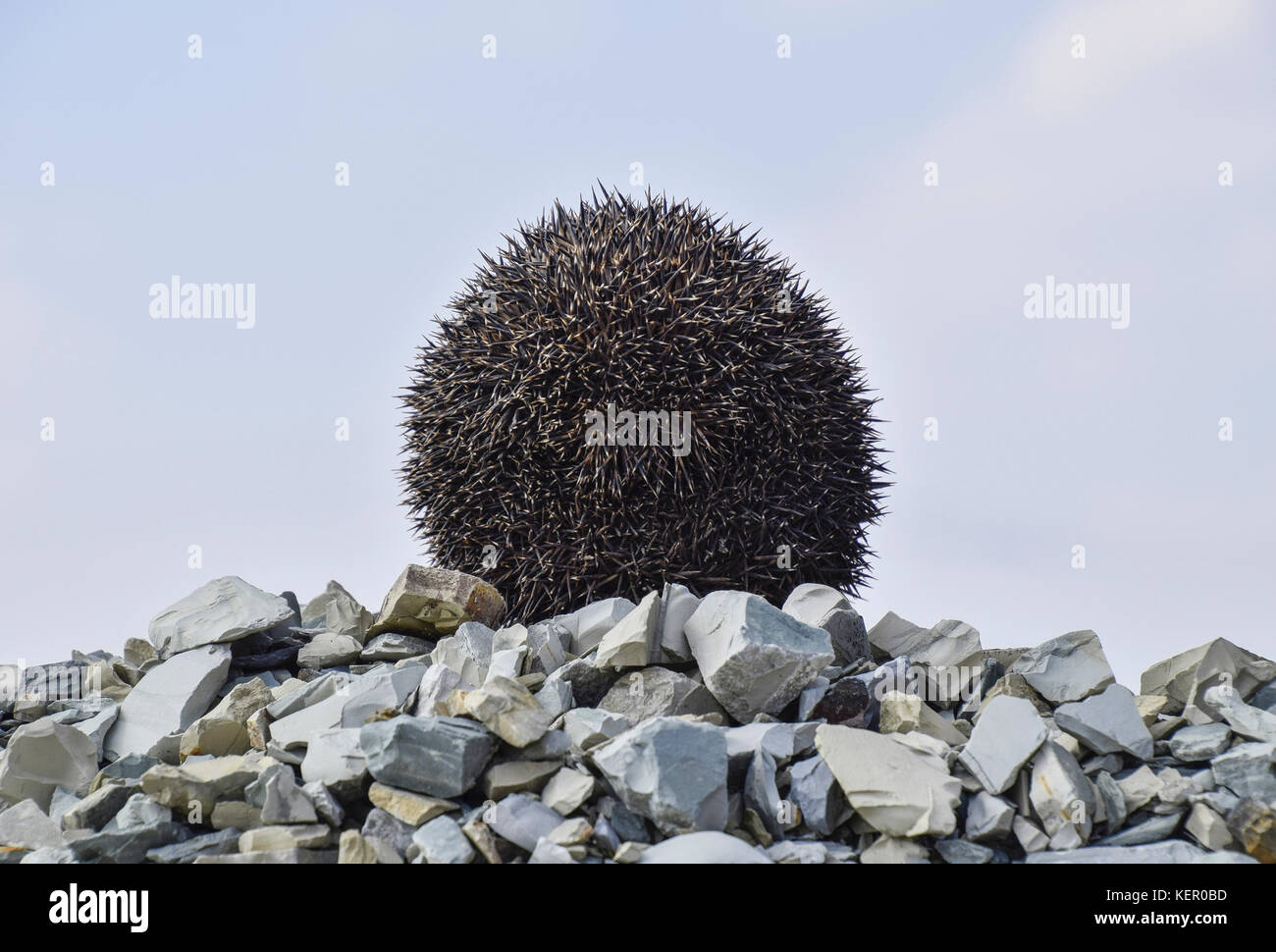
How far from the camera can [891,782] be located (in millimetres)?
3357

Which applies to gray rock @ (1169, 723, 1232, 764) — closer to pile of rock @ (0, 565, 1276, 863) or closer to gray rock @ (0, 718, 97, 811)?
pile of rock @ (0, 565, 1276, 863)

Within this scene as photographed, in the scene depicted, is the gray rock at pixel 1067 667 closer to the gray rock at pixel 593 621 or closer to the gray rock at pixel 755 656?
the gray rock at pixel 755 656

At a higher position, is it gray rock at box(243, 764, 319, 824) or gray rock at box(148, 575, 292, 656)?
gray rock at box(148, 575, 292, 656)

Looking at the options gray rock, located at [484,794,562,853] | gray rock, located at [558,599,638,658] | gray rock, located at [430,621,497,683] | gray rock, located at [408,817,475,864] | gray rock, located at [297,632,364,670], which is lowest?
gray rock, located at [408,817,475,864]

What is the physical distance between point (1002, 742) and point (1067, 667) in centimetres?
117

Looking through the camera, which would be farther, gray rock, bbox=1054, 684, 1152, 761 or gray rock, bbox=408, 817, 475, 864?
gray rock, bbox=1054, 684, 1152, 761

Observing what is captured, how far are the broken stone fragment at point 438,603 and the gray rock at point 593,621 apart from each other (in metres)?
0.64

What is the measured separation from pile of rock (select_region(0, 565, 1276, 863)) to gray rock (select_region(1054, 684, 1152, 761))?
0.04ft

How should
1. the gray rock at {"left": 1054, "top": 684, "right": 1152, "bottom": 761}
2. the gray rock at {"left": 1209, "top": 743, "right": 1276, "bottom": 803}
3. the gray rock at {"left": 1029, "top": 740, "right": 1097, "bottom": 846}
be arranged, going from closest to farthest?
the gray rock at {"left": 1029, "top": 740, "right": 1097, "bottom": 846}, the gray rock at {"left": 1209, "top": 743, "right": 1276, "bottom": 803}, the gray rock at {"left": 1054, "top": 684, "right": 1152, "bottom": 761}

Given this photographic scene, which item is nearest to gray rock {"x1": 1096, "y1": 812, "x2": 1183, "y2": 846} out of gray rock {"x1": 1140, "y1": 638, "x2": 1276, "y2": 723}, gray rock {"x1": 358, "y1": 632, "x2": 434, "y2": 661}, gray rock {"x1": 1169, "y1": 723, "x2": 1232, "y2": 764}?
gray rock {"x1": 1169, "y1": 723, "x2": 1232, "y2": 764}

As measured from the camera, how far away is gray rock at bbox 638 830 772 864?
9.73ft

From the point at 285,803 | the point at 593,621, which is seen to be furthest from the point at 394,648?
the point at 285,803

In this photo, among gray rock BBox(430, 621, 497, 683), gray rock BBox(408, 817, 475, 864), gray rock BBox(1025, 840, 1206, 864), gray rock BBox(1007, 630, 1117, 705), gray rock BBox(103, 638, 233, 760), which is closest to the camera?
gray rock BBox(408, 817, 475, 864)
